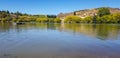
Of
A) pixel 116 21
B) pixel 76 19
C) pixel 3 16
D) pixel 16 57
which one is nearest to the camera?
pixel 16 57

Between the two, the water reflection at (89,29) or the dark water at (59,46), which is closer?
→ the dark water at (59,46)

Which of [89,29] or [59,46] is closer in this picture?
[59,46]

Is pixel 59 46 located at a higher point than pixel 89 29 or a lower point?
higher

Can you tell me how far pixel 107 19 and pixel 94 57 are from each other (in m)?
124

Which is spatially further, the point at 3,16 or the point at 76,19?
the point at 3,16

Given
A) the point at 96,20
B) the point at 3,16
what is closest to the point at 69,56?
the point at 96,20

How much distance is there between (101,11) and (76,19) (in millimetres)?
20844

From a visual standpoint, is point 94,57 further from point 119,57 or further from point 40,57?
point 40,57

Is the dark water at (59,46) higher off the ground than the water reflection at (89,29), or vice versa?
the dark water at (59,46)

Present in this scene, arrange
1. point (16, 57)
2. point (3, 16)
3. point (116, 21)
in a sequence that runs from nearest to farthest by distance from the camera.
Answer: point (16, 57) → point (116, 21) → point (3, 16)

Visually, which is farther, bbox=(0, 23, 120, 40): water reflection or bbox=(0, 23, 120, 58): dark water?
bbox=(0, 23, 120, 40): water reflection

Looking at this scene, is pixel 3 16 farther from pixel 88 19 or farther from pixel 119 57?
pixel 119 57

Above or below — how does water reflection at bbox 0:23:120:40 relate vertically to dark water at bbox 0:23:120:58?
below

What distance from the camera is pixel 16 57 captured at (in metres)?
12.5
